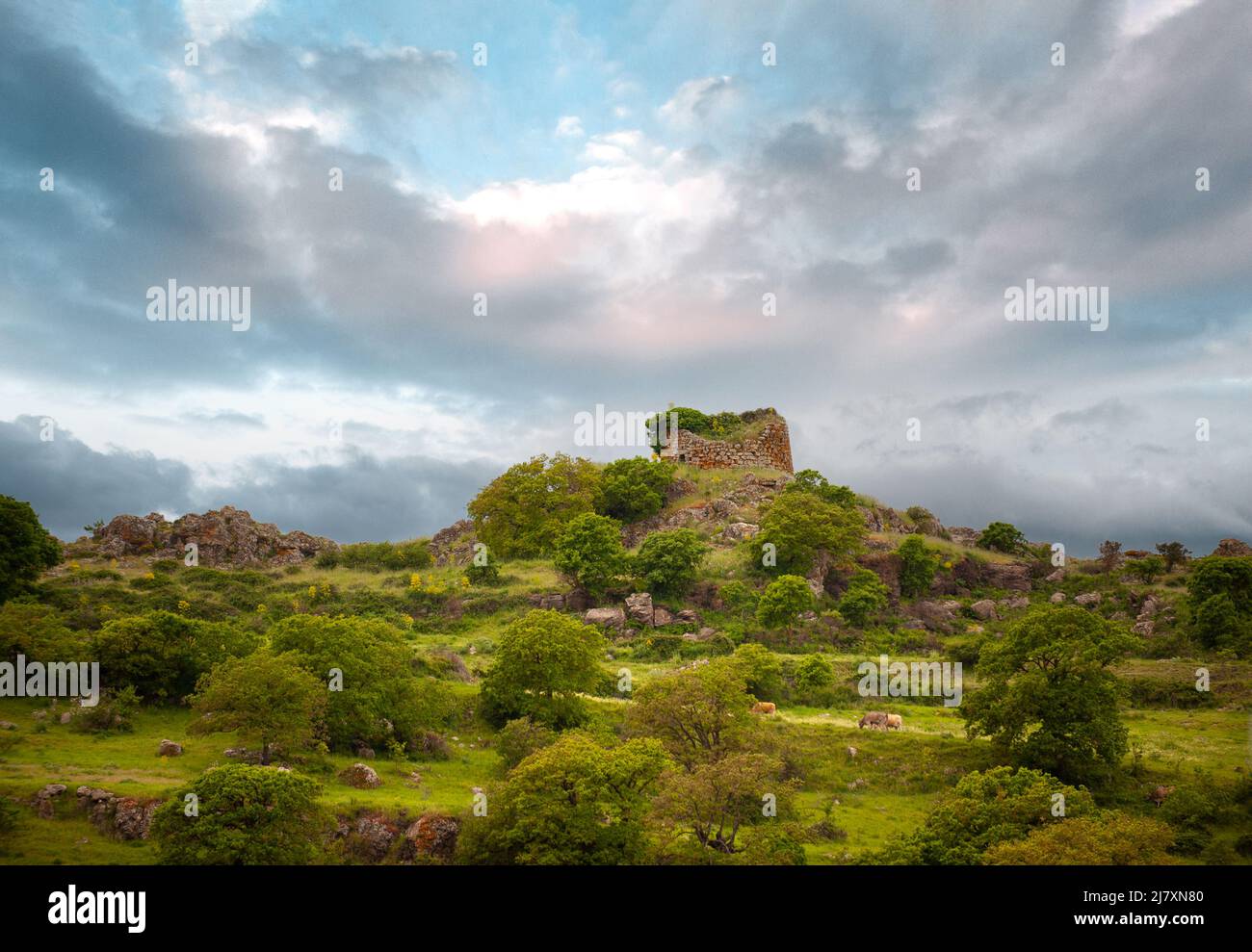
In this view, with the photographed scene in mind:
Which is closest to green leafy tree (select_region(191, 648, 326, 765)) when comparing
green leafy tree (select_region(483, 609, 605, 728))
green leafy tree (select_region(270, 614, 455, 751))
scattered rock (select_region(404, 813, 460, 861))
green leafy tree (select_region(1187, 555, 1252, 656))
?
green leafy tree (select_region(270, 614, 455, 751))

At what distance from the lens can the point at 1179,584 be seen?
6738cm

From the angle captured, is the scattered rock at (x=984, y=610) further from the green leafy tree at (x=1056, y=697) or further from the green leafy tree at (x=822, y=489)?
the green leafy tree at (x=1056, y=697)

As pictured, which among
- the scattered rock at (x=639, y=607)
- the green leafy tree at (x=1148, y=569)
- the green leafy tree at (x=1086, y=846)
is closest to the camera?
the green leafy tree at (x=1086, y=846)

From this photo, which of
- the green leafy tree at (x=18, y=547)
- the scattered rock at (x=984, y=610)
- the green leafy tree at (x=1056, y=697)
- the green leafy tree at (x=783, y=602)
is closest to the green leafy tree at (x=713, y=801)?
the green leafy tree at (x=1056, y=697)

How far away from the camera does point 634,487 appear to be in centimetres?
8319

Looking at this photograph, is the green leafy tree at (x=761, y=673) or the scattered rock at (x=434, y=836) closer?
the scattered rock at (x=434, y=836)

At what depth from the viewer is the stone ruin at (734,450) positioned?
98.1 meters

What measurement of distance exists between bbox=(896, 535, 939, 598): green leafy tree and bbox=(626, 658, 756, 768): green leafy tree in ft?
140

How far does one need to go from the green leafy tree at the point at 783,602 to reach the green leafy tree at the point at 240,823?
124ft

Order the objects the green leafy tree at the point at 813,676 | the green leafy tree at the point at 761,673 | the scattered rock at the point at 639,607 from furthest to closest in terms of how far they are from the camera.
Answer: the scattered rock at the point at 639,607, the green leafy tree at the point at 813,676, the green leafy tree at the point at 761,673
